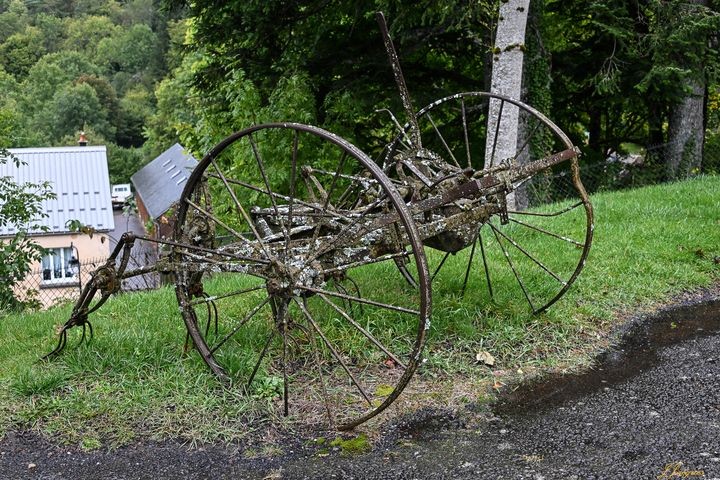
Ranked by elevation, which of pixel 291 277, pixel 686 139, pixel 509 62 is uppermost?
pixel 509 62

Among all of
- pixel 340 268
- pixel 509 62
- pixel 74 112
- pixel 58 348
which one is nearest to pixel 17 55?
pixel 74 112

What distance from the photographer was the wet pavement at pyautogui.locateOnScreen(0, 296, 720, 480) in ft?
12.8

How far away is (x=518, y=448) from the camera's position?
416cm

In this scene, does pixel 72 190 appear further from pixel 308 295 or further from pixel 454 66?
pixel 308 295

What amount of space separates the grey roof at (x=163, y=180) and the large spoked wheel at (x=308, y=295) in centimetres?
3416

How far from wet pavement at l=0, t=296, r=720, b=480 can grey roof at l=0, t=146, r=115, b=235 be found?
80.5ft

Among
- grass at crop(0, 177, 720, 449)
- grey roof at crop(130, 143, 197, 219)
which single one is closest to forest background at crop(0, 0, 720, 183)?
grass at crop(0, 177, 720, 449)

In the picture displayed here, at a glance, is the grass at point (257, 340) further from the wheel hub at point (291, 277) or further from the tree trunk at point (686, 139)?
the tree trunk at point (686, 139)

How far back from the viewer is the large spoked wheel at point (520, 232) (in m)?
5.37

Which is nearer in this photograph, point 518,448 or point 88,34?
point 518,448

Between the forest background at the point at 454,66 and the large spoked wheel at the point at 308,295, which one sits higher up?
the forest background at the point at 454,66

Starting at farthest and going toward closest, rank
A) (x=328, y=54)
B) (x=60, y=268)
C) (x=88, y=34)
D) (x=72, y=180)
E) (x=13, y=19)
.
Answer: (x=88, y=34) → (x=13, y=19) → (x=72, y=180) → (x=60, y=268) → (x=328, y=54)

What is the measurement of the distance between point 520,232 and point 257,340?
155 inches

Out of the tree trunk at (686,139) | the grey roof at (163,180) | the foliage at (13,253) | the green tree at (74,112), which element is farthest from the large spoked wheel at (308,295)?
the green tree at (74,112)
